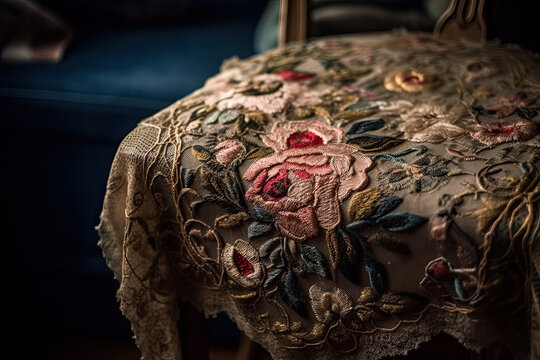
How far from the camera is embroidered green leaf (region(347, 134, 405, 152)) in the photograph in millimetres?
573

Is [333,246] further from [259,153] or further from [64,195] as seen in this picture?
[64,195]

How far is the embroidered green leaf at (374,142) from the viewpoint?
22.6 inches

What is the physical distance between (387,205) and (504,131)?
0.53 ft

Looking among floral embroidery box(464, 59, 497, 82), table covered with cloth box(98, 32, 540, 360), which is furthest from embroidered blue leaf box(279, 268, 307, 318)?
floral embroidery box(464, 59, 497, 82)

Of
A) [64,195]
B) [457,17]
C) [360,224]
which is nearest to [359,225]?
[360,224]

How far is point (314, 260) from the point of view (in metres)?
0.53

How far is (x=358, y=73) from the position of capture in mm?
752

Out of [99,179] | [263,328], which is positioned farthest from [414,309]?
[99,179]

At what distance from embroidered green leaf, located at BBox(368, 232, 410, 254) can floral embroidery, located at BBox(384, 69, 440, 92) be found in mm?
264

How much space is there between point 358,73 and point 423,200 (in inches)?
11.8

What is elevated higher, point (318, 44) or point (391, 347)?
point (318, 44)

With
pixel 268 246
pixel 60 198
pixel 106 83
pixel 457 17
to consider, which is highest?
pixel 457 17

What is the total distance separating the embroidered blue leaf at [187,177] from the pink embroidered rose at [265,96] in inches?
4.2

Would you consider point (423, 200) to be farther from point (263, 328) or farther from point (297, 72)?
point (297, 72)
